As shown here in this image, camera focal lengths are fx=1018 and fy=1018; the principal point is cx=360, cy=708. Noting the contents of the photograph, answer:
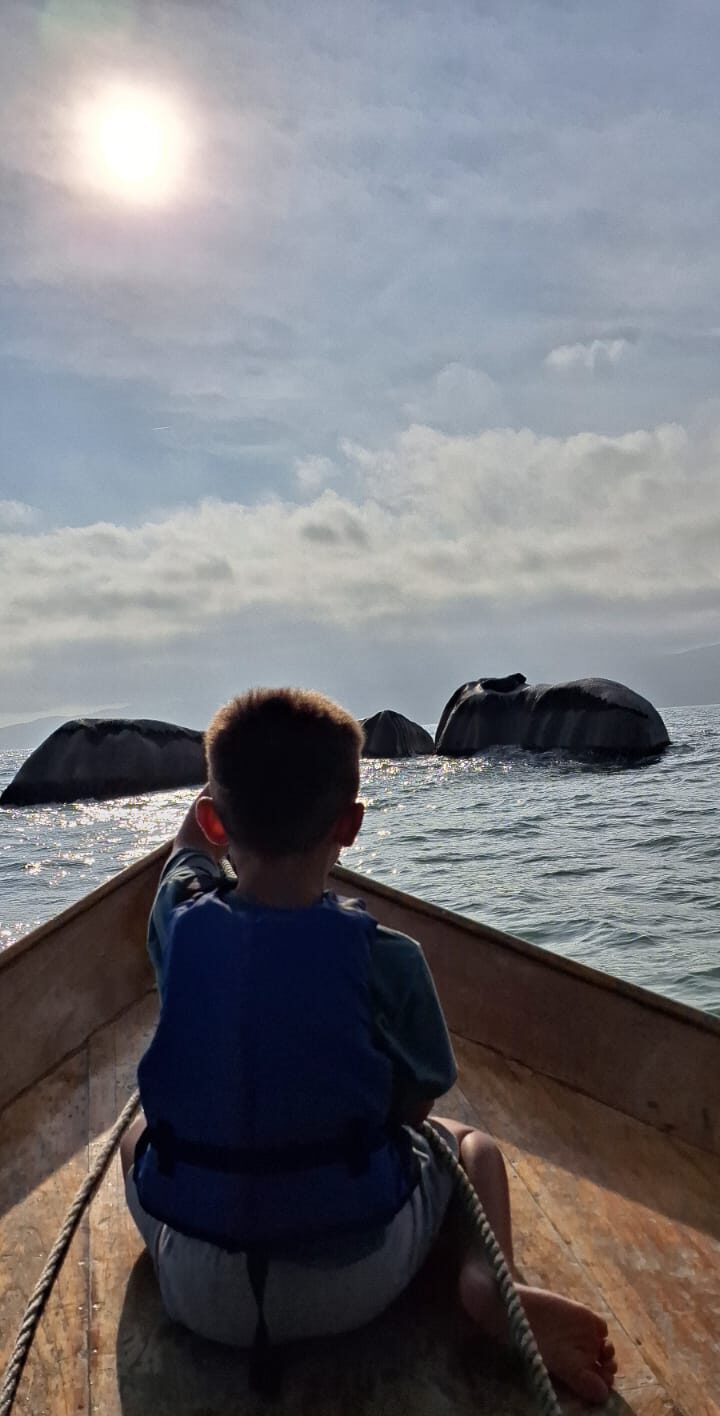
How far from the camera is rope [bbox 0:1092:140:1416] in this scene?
1805mm

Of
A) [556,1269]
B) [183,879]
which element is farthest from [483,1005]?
[183,879]

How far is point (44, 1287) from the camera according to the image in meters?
1.97

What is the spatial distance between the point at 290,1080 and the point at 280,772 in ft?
1.74

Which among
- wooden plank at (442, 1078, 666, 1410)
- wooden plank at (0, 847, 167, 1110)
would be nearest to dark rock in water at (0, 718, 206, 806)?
wooden plank at (0, 847, 167, 1110)

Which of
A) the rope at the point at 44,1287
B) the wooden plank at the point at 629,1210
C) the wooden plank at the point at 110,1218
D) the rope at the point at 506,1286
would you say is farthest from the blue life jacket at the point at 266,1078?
the wooden plank at the point at 629,1210

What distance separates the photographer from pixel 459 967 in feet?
12.6

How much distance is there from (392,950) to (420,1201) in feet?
1.78

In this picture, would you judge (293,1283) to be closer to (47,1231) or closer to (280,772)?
(280,772)

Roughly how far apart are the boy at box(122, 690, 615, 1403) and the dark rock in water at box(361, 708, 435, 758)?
4572 centimetres

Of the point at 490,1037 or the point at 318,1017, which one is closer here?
the point at 318,1017

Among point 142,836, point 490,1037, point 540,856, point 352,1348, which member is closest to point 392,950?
point 352,1348

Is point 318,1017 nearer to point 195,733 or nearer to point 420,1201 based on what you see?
point 420,1201

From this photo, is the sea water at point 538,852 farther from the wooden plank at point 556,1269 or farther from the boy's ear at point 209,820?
the boy's ear at point 209,820

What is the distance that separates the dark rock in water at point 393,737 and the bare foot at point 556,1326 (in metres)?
45.7
